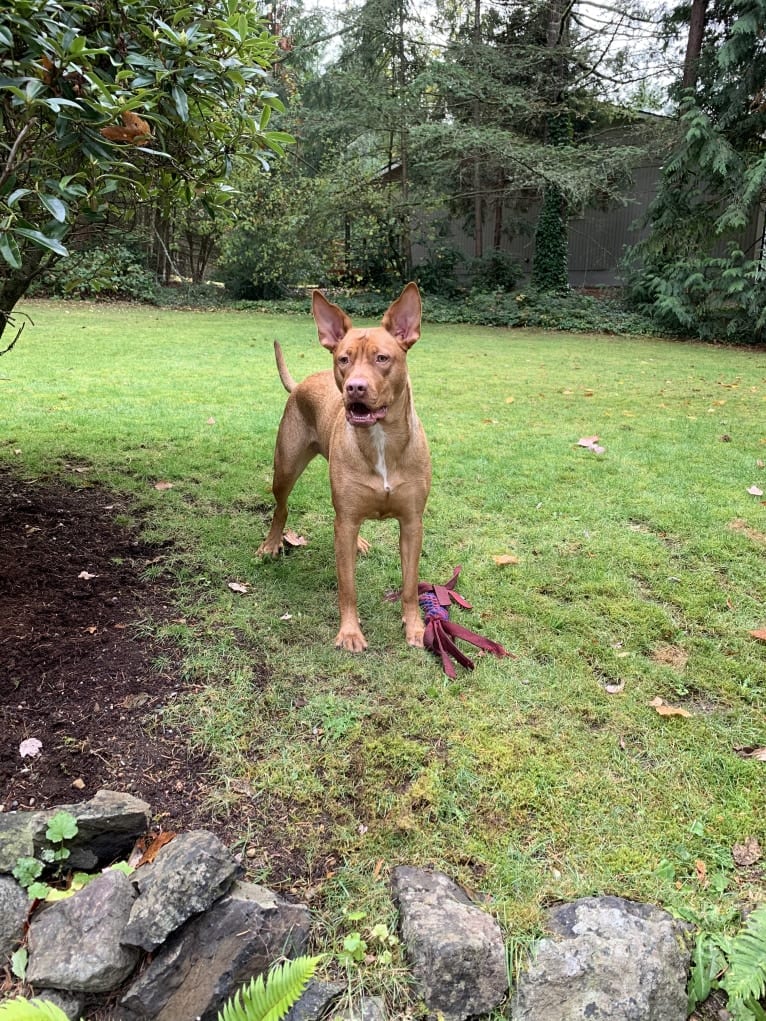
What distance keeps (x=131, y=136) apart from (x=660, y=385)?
29.3 feet

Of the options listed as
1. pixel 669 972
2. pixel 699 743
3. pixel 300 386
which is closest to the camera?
pixel 669 972

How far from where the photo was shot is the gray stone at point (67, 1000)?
1.70 metres

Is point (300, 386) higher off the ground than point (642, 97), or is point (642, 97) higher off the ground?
point (642, 97)

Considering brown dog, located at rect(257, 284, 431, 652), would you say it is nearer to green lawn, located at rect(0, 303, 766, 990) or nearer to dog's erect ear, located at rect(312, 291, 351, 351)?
dog's erect ear, located at rect(312, 291, 351, 351)

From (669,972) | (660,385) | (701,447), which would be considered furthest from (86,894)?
(660,385)

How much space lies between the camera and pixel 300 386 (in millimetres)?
3930

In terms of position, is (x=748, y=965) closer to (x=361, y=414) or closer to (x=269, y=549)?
(x=361, y=414)

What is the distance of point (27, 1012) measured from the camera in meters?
1.46

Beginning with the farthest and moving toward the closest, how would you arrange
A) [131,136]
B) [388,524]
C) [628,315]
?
[628,315], [388,524], [131,136]

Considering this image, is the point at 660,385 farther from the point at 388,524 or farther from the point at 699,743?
the point at 699,743

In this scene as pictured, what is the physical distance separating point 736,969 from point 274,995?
118cm

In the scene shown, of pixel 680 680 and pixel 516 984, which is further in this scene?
pixel 680 680

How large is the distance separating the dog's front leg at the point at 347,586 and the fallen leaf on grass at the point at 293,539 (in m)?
1.09

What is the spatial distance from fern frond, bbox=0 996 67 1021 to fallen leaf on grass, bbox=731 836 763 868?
6.54ft
